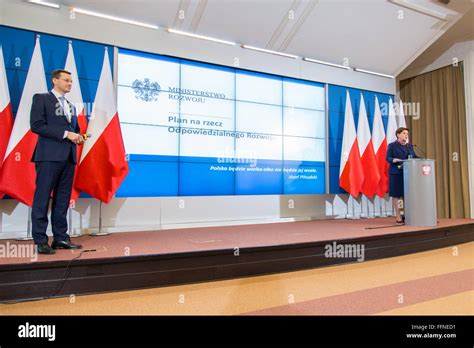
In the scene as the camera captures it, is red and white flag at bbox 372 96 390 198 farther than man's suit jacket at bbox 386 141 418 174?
Yes

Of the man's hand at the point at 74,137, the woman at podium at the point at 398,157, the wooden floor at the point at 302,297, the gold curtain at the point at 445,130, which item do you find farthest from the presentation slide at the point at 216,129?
the gold curtain at the point at 445,130

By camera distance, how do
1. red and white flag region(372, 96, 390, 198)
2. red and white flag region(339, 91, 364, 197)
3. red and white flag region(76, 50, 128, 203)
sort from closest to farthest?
red and white flag region(76, 50, 128, 203)
red and white flag region(339, 91, 364, 197)
red and white flag region(372, 96, 390, 198)

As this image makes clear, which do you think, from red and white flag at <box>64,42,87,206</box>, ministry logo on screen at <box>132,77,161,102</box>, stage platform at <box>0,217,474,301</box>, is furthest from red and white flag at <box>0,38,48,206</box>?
ministry logo on screen at <box>132,77,161,102</box>

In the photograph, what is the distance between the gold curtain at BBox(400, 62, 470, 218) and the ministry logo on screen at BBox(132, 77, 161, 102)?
508cm

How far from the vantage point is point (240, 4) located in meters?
4.02

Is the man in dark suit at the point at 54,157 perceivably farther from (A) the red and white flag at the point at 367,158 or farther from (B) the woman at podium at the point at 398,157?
(A) the red and white flag at the point at 367,158

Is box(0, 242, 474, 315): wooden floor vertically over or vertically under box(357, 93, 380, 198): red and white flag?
under

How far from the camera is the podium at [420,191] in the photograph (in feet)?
11.8

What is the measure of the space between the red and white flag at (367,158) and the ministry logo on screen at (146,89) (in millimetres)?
3317

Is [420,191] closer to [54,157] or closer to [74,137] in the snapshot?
[74,137]

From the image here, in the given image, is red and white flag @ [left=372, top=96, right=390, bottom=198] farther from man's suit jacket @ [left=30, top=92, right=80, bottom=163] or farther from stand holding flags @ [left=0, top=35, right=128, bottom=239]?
man's suit jacket @ [left=30, top=92, right=80, bottom=163]

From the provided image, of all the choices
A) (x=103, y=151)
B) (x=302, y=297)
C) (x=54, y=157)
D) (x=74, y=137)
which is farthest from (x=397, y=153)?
(x=54, y=157)

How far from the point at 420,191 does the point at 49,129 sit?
12.4 feet

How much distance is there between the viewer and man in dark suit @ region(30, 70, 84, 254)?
2.17m
